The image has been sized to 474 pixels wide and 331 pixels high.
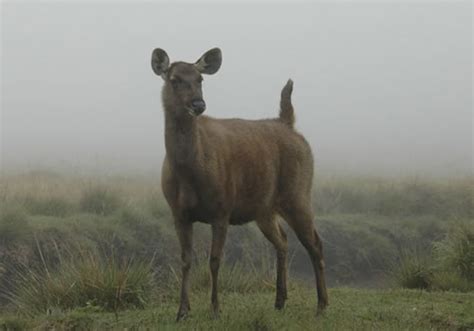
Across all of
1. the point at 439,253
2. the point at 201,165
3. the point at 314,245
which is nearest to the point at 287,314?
the point at 314,245

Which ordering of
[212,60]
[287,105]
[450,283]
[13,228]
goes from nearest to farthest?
1. [212,60]
2. [287,105]
3. [450,283]
4. [13,228]

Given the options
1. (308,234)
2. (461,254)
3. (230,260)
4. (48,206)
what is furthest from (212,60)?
(48,206)

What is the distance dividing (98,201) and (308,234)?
25.0 ft

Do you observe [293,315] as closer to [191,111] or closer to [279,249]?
[279,249]

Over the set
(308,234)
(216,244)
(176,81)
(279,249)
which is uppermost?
(176,81)

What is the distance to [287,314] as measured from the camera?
884 cm

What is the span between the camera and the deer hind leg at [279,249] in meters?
9.36

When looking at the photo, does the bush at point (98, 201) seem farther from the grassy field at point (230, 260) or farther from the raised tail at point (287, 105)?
the raised tail at point (287, 105)

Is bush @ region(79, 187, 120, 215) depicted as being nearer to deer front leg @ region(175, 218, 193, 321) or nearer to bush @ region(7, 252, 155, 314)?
bush @ region(7, 252, 155, 314)

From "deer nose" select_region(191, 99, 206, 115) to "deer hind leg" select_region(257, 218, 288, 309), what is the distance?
96.8 inches

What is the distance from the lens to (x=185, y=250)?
8273mm

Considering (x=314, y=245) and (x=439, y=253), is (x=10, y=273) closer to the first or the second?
(x=314, y=245)

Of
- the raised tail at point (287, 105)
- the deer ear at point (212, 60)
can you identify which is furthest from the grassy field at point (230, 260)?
the deer ear at point (212, 60)

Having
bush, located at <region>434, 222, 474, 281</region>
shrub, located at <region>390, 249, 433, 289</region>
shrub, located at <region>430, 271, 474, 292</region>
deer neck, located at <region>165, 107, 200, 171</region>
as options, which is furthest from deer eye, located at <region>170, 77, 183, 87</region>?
bush, located at <region>434, 222, 474, 281</region>
